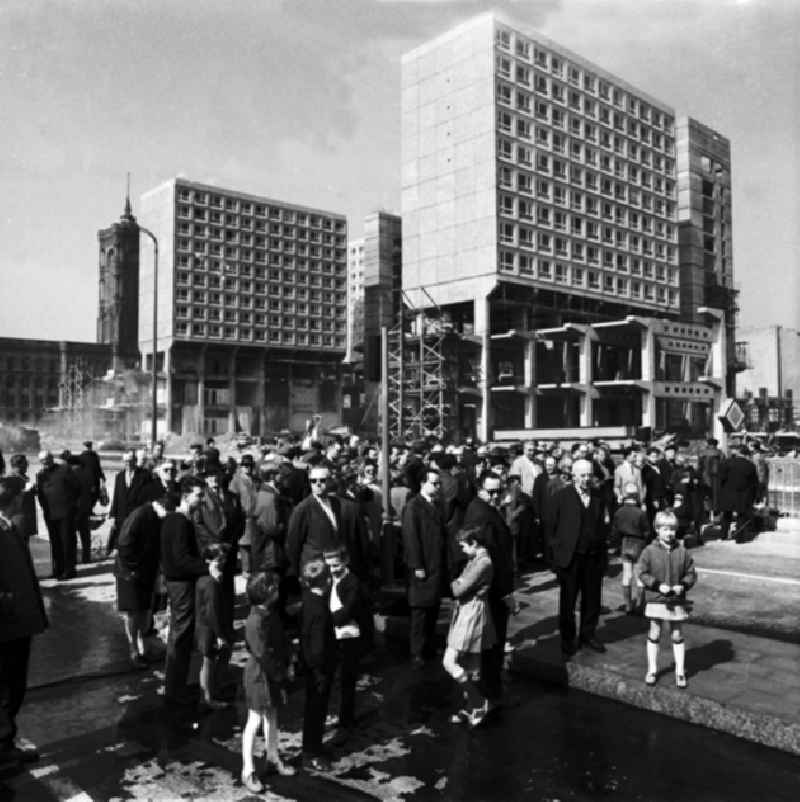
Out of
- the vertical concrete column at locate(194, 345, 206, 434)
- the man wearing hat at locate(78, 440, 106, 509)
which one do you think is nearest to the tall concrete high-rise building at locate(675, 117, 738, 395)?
the vertical concrete column at locate(194, 345, 206, 434)

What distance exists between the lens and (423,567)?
7.44 meters

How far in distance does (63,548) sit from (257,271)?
8232 cm

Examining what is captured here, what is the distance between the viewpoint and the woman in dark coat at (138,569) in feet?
24.1

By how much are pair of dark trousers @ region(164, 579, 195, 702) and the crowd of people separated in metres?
0.01

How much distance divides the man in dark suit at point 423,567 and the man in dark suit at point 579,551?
1.16 m

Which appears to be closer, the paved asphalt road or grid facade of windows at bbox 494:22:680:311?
the paved asphalt road

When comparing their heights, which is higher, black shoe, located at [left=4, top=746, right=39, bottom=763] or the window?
the window

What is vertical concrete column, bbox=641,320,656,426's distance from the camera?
55906 millimetres

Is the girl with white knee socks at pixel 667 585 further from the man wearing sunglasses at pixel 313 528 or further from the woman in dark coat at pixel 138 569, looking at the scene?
the woman in dark coat at pixel 138 569

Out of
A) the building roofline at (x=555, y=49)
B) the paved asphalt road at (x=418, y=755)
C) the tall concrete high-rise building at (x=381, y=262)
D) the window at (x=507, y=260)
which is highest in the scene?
the building roofline at (x=555, y=49)

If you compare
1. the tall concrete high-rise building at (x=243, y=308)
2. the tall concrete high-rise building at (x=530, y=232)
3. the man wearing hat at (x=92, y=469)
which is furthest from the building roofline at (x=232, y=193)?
the man wearing hat at (x=92, y=469)

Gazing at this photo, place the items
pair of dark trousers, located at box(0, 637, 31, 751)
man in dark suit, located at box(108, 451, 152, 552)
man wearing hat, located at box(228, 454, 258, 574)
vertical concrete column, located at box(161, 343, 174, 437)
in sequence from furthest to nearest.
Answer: vertical concrete column, located at box(161, 343, 174, 437) → man in dark suit, located at box(108, 451, 152, 552) → man wearing hat, located at box(228, 454, 258, 574) → pair of dark trousers, located at box(0, 637, 31, 751)

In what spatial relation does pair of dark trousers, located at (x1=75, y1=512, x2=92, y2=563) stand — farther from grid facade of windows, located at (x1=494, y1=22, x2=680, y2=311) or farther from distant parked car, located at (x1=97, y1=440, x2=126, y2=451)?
distant parked car, located at (x1=97, y1=440, x2=126, y2=451)

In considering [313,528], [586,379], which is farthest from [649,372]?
[313,528]
